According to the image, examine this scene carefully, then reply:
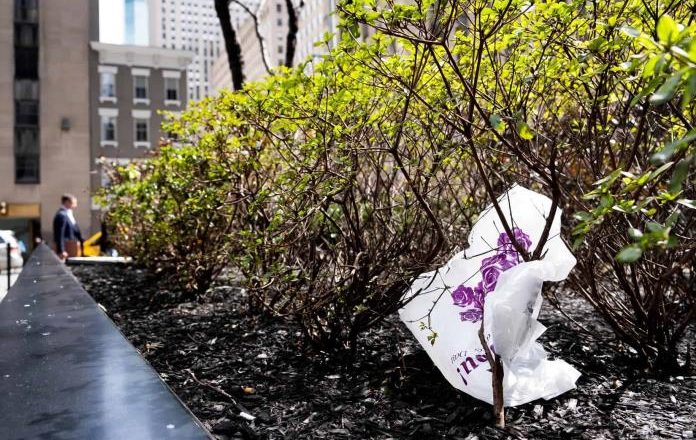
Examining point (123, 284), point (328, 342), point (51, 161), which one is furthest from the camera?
point (51, 161)

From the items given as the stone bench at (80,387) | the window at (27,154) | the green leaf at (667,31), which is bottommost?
the stone bench at (80,387)

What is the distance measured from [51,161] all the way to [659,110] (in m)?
36.5

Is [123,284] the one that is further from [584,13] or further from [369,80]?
[584,13]

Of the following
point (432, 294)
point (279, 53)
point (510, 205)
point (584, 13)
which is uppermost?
point (279, 53)

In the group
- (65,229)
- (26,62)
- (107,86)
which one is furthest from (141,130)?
(65,229)

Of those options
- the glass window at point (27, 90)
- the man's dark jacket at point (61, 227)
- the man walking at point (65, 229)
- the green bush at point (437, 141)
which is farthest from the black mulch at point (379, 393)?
the glass window at point (27, 90)

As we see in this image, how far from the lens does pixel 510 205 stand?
9.26 ft

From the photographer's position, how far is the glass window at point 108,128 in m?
37.6

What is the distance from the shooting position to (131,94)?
38.5 meters

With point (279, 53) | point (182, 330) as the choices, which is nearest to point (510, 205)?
point (182, 330)

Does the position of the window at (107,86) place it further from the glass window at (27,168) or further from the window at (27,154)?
the glass window at (27,168)

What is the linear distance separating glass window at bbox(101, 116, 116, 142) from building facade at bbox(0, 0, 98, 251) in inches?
82.7

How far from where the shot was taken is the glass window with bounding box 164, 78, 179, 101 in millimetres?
39344

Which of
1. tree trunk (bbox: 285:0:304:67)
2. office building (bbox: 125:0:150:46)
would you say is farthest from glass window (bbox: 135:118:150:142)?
office building (bbox: 125:0:150:46)
